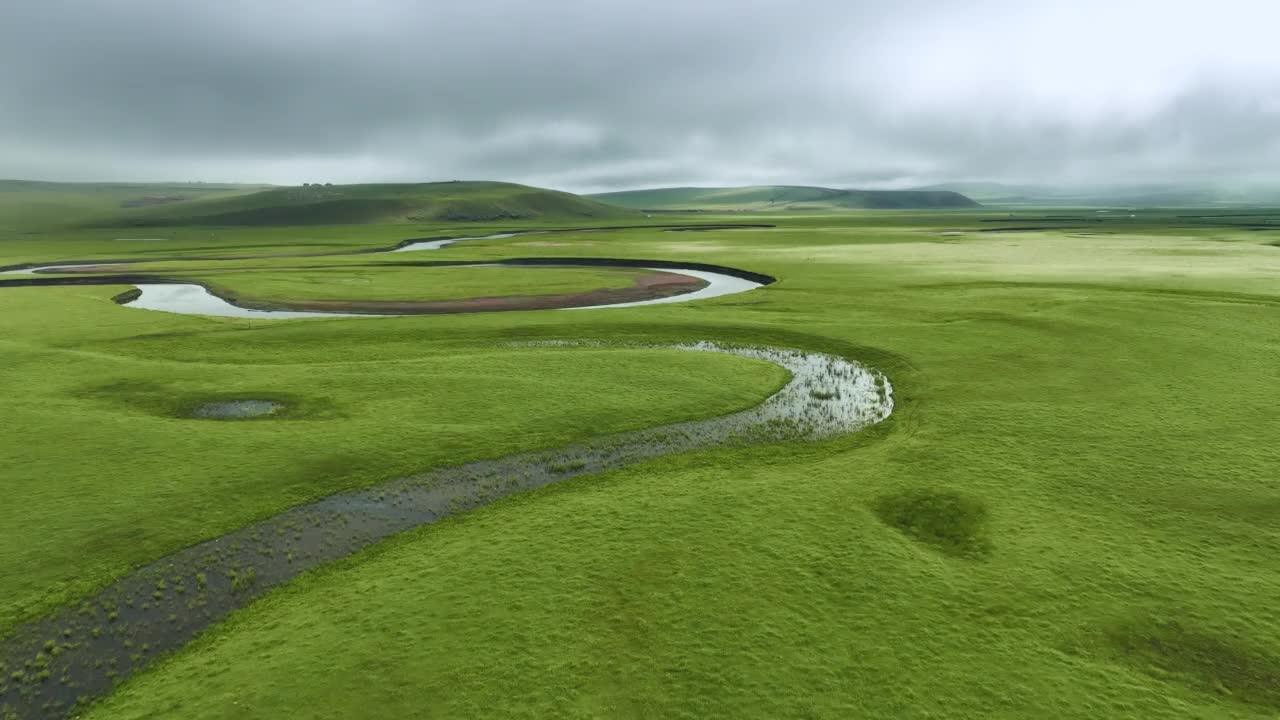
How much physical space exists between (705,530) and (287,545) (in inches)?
573

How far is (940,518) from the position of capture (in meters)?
23.1

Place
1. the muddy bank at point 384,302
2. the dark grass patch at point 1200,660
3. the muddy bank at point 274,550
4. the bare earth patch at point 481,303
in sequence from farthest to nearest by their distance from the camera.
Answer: the muddy bank at point 384,302 < the bare earth patch at point 481,303 < the muddy bank at point 274,550 < the dark grass patch at point 1200,660

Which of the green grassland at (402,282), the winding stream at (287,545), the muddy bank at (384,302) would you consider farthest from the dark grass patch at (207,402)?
the green grassland at (402,282)

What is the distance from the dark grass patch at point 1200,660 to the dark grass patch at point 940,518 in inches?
180

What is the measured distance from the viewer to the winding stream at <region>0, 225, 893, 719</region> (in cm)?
1633

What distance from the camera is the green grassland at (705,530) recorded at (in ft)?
50.1

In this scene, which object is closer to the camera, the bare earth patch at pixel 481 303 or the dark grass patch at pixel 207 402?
the dark grass patch at pixel 207 402

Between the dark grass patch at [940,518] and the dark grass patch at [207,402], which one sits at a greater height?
the dark grass patch at [207,402]

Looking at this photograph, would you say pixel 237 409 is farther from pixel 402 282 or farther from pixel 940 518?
pixel 402 282

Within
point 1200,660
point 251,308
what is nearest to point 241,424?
point 1200,660

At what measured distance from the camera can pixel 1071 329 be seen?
50188 millimetres

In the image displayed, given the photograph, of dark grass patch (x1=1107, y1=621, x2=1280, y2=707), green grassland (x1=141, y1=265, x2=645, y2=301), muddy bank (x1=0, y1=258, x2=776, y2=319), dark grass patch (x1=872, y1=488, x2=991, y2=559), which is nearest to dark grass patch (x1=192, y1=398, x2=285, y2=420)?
muddy bank (x1=0, y1=258, x2=776, y2=319)

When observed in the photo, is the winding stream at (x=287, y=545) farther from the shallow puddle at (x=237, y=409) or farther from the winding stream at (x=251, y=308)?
the winding stream at (x=251, y=308)

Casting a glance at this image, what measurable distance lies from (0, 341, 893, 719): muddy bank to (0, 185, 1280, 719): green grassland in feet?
3.16
